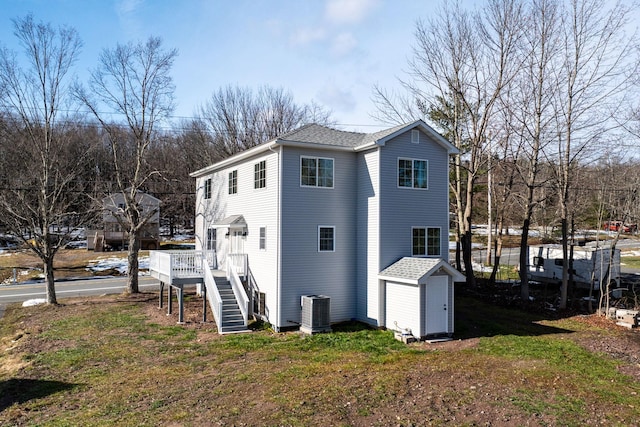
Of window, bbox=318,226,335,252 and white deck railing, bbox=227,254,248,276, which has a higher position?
window, bbox=318,226,335,252

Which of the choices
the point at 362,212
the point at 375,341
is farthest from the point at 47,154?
the point at 375,341

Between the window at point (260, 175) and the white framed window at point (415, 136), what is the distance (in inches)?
213

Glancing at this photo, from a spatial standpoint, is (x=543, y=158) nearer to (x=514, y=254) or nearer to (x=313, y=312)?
(x=313, y=312)

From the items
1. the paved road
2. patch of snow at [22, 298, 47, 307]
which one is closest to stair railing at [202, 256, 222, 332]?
patch of snow at [22, 298, 47, 307]

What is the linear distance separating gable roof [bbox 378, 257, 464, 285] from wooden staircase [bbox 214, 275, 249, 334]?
501cm

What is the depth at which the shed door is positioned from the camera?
13242mm

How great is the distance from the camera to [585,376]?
958 cm

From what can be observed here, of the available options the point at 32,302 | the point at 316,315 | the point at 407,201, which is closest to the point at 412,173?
the point at 407,201

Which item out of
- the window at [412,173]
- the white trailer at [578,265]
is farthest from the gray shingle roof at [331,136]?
the white trailer at [578,265]

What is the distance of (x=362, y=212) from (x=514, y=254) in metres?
28.3

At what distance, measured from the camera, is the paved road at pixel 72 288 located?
68.8ft

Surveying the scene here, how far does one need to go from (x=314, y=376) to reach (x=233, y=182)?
35.7ft

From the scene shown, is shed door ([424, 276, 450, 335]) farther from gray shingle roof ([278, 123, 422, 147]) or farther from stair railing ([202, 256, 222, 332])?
stair railing ([202, 256, 222, 332])

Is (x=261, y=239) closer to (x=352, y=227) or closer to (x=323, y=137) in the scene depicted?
(x=352, y=227)
